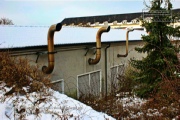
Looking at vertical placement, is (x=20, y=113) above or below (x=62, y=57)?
below

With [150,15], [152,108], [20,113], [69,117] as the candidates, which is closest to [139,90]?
[152,108]

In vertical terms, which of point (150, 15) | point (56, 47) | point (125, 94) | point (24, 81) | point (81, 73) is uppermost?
point (150, 15)

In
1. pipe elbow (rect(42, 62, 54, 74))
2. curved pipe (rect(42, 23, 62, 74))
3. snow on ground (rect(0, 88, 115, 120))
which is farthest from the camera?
pipe elbow (rect(42, 62, 54, 74))

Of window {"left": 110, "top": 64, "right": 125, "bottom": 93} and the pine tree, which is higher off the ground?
the pine tree

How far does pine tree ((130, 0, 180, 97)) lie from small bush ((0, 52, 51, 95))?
4207 millimetres

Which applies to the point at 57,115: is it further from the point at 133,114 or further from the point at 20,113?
the point at 133,114

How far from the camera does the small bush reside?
16.4ft

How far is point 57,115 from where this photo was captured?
4.39 metres

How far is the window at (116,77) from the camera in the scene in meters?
9.93

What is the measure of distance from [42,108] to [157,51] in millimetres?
5254

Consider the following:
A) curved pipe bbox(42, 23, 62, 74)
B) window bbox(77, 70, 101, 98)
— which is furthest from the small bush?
window bbox(77, 70, 101, 98)

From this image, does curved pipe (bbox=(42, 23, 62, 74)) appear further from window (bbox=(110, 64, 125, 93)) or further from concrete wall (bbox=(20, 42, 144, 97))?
window (bbox=(110, 64, 125, 93))

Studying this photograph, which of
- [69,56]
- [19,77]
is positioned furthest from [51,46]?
[19,77]

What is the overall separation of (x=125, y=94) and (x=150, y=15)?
131 inches
